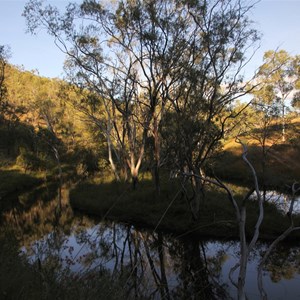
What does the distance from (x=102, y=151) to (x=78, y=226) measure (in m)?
30.1

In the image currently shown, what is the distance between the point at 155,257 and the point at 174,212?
6.76 metres

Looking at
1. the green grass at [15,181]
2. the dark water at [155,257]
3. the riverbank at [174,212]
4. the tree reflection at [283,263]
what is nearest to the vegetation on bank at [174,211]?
the riverbank at [174,212]

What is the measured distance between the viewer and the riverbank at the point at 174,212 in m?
19.1

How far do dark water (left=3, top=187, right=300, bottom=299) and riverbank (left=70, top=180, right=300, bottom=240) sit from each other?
0.87 meters

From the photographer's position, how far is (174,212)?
21.8 m

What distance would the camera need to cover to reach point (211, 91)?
2006cm

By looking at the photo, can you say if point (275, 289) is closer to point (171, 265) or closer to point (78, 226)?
point (171, 265)

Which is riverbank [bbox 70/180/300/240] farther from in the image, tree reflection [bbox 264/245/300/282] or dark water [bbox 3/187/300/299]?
tree reflection [bbox 264/245/300/282]

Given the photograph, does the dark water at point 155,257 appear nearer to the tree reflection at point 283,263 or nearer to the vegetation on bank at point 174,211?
the tree reflection at point 283,263

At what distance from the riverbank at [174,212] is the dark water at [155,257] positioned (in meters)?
0.87

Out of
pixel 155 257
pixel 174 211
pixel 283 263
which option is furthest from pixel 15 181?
pixel 283 263

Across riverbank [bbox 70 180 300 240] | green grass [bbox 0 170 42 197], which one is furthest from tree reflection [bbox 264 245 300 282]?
green grass [bbox 0 170 42 197]

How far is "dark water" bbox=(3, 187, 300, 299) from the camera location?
33.6 feet

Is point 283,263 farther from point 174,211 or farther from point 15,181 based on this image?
point 15,181
